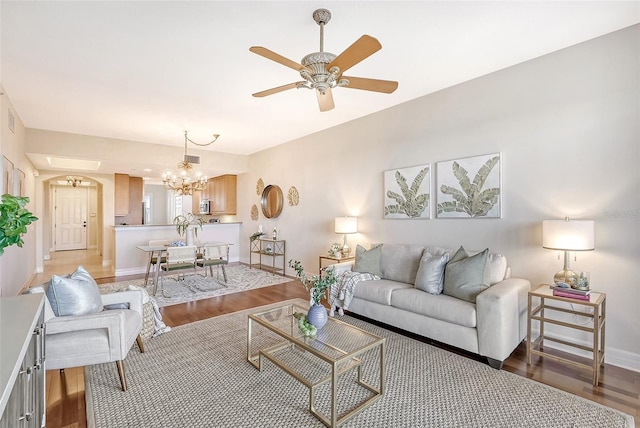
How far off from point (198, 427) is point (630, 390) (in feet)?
9.85

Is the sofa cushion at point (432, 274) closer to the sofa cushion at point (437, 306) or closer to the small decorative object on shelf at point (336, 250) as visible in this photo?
the sofa cushion at point (437, 306)

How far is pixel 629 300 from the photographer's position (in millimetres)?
2525

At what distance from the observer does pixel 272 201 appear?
6.78 metres

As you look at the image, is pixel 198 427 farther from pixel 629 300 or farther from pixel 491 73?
pixel 491 73

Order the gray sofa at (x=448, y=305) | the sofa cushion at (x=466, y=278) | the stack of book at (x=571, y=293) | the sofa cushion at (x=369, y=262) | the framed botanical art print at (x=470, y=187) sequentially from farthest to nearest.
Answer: the sofa cushion at (x=369, y=262)
the framed botanical art print at (x=470, y=187)
the sofa cushion at (x=466, y=278)
the gray sofa at (x=448, y=305)
the stack of book at (x=571, y=293)

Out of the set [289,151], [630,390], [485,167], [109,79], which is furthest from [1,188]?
[630,390]

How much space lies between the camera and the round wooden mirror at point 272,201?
647 centimetres

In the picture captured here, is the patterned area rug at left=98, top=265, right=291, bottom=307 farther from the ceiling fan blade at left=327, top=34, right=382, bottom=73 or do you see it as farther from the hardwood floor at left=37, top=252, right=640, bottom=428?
the ceiling fan blade at left=327, top=34, right=382, bottom=73

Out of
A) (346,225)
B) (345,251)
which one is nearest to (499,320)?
(346,225)

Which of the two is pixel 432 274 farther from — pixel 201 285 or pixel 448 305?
pixel 201 285

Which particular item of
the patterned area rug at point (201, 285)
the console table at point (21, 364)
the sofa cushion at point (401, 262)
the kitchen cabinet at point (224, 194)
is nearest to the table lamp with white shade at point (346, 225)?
the sofa cushion at point (401, 262)

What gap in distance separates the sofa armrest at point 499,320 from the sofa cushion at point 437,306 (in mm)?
94

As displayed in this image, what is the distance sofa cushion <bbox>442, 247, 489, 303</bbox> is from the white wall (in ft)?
1.82

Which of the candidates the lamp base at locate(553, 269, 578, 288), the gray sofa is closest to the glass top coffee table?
the gray sofa
